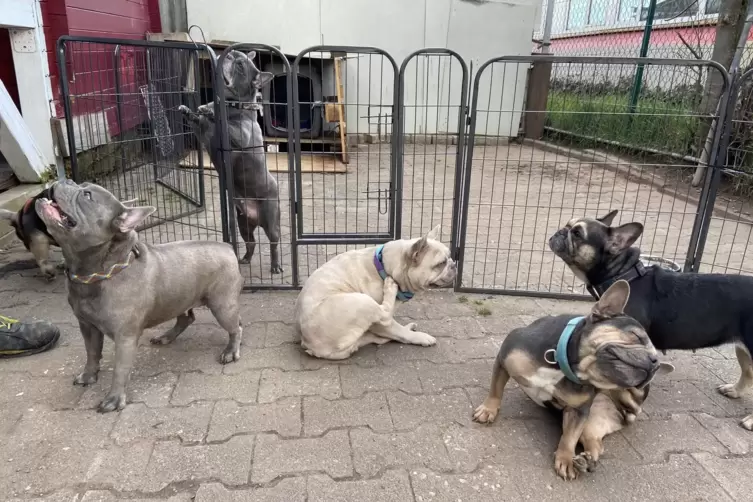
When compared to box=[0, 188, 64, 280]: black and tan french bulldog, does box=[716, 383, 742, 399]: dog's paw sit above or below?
below

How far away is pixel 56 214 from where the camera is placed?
2916 millimetres

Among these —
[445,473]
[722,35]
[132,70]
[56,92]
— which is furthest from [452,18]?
[445,473]

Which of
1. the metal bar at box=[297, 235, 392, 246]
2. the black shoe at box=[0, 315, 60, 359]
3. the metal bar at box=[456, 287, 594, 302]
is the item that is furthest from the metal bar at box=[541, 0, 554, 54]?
the black shoe at box=[0, 315, 60, 359]

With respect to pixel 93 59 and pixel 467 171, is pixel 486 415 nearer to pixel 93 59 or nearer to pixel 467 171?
pixel 467 171

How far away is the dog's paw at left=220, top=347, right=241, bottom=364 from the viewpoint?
3929 millimetres

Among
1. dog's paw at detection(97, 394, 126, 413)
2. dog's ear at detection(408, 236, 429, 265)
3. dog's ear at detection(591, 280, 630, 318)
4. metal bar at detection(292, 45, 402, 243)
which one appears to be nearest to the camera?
dog's ear at detection(591, 280, 630, 318)

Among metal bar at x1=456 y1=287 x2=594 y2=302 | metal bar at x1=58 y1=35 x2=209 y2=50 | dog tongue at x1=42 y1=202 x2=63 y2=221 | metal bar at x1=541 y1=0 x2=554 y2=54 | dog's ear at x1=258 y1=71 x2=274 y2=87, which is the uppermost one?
metal bar at x1=541 y1=0 x2=554 y2=54

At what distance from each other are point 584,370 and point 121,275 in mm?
2727

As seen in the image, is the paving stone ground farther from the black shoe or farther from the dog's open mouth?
the dog's open mouth

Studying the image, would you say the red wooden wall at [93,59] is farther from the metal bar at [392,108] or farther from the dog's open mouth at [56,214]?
the dog's open mouth at [56,214]

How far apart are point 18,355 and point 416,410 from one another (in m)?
2.92

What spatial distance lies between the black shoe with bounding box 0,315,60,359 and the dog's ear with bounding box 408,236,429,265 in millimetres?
2778

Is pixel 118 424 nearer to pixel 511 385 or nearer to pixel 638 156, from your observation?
pixel 511 385

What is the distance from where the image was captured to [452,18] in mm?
12984
